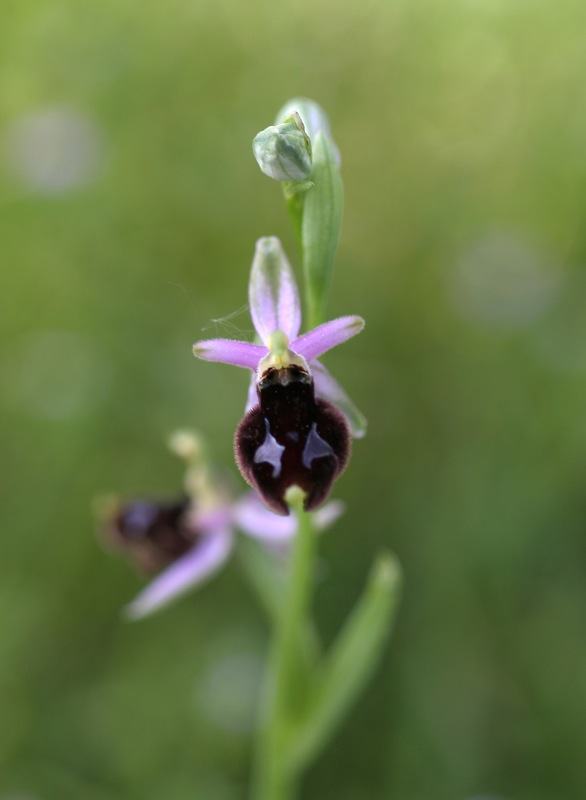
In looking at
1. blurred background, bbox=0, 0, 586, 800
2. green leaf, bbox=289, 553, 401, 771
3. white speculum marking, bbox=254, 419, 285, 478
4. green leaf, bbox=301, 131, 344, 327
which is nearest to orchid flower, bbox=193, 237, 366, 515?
white speculum marking, bbox=254, 419, 285, 478

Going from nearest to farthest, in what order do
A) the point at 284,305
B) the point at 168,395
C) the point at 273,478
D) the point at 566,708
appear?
the point at 273,478, the point at 284,305, the point at 566,708, the point at 168,395

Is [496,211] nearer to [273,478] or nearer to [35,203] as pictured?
[35,203]

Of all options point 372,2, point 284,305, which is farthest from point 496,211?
point 284,305

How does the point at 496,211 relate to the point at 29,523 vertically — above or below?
above

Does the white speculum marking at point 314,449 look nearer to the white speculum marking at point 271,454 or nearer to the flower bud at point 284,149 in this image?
the white speculum marking at point 271,454

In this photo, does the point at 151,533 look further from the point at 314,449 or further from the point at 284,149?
the point at 284,149

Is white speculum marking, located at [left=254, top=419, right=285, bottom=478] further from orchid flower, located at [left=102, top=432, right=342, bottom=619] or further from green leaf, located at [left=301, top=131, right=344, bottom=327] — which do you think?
orchid flower, located at [left=102, top=432, right=342, bottom=619]

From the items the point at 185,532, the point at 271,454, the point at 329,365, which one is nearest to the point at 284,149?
the point at 271,454
